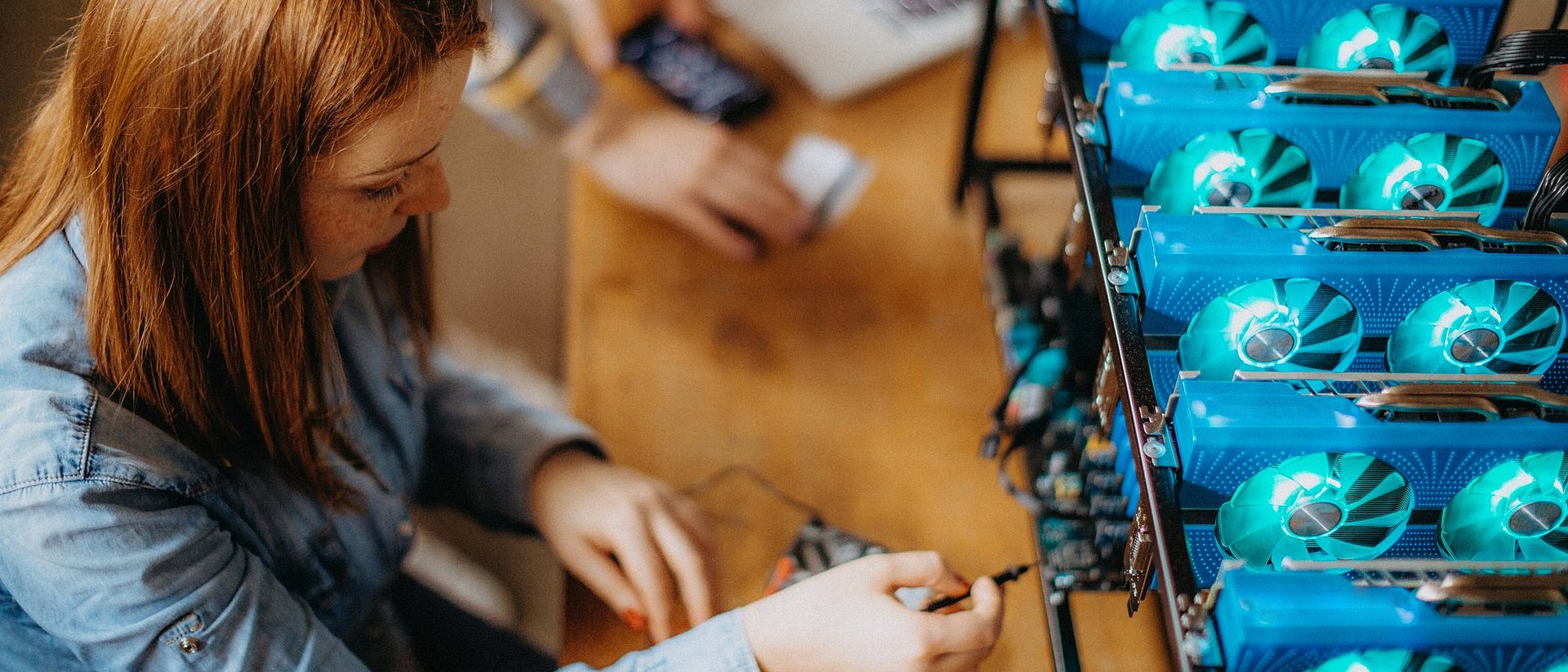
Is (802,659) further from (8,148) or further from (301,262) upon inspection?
(8,148)

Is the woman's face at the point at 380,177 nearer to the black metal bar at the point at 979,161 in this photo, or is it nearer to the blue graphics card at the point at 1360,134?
the blue graphics card at the point at 1360,134

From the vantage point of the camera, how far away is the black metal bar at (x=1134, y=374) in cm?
65

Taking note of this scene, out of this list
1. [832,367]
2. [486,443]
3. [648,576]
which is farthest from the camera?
[832,367]

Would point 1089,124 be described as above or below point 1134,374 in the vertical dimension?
above

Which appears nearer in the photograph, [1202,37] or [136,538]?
[136,538]

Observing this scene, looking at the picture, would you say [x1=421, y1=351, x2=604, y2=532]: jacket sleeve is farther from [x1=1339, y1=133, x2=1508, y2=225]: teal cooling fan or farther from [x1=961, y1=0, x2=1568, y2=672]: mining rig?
[x1=1339, y1=133, x2=1508, y2=225]: teal cooling fan

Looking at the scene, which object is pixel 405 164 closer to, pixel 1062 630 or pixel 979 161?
pixel 1062 630

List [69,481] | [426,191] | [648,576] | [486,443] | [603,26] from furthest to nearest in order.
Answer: [603,26] < [486,443] < [648,576] < [426,191] < [69,481]

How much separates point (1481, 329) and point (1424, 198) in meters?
0.12

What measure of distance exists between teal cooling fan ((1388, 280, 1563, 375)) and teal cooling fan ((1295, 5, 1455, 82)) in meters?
0.22

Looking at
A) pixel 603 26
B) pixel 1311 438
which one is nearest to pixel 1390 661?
pixel 1311 438

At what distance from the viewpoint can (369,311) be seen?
105 centimetres

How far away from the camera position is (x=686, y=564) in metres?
1.00

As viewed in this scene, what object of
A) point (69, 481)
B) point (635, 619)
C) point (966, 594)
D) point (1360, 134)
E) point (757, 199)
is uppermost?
point (1360, 134)
